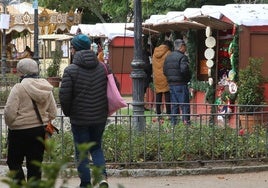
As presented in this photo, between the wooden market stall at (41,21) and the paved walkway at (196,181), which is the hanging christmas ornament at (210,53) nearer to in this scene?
the paved walkway at (196,181)

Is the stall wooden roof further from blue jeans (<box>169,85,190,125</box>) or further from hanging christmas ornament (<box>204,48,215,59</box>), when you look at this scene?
blue jeans (<box>169,85,190,125</box>)

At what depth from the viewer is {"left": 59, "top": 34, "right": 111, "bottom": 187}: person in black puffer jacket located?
28.2 ft

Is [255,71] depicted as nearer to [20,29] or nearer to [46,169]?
[46,169]

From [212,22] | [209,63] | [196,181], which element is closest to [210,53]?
[209,63]

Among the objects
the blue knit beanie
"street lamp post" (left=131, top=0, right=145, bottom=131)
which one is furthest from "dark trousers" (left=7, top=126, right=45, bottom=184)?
"street lamp post" (left=131, top=0, right=145, bottom=131)

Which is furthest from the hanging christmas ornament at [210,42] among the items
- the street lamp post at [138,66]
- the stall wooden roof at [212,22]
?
the street lamp post at [138,66]

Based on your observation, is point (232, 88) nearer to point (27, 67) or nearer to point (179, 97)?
point (179, 97)

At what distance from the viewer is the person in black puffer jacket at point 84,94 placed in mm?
8586

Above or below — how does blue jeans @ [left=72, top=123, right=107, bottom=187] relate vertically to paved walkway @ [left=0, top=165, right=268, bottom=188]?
above

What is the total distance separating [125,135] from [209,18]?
5927mm

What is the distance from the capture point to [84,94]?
8.60m

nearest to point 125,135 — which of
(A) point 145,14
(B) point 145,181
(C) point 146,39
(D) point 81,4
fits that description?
(B) point 145,181

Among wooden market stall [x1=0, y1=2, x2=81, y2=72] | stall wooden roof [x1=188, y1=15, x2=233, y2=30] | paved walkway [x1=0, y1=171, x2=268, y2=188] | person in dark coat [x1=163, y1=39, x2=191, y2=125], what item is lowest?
paved walkway [x1=0, y1=171, x2=268, y2=188]

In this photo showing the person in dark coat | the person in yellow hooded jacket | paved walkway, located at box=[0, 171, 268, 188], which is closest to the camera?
paved walkway, located at box=[0, 171, 268, 188]
